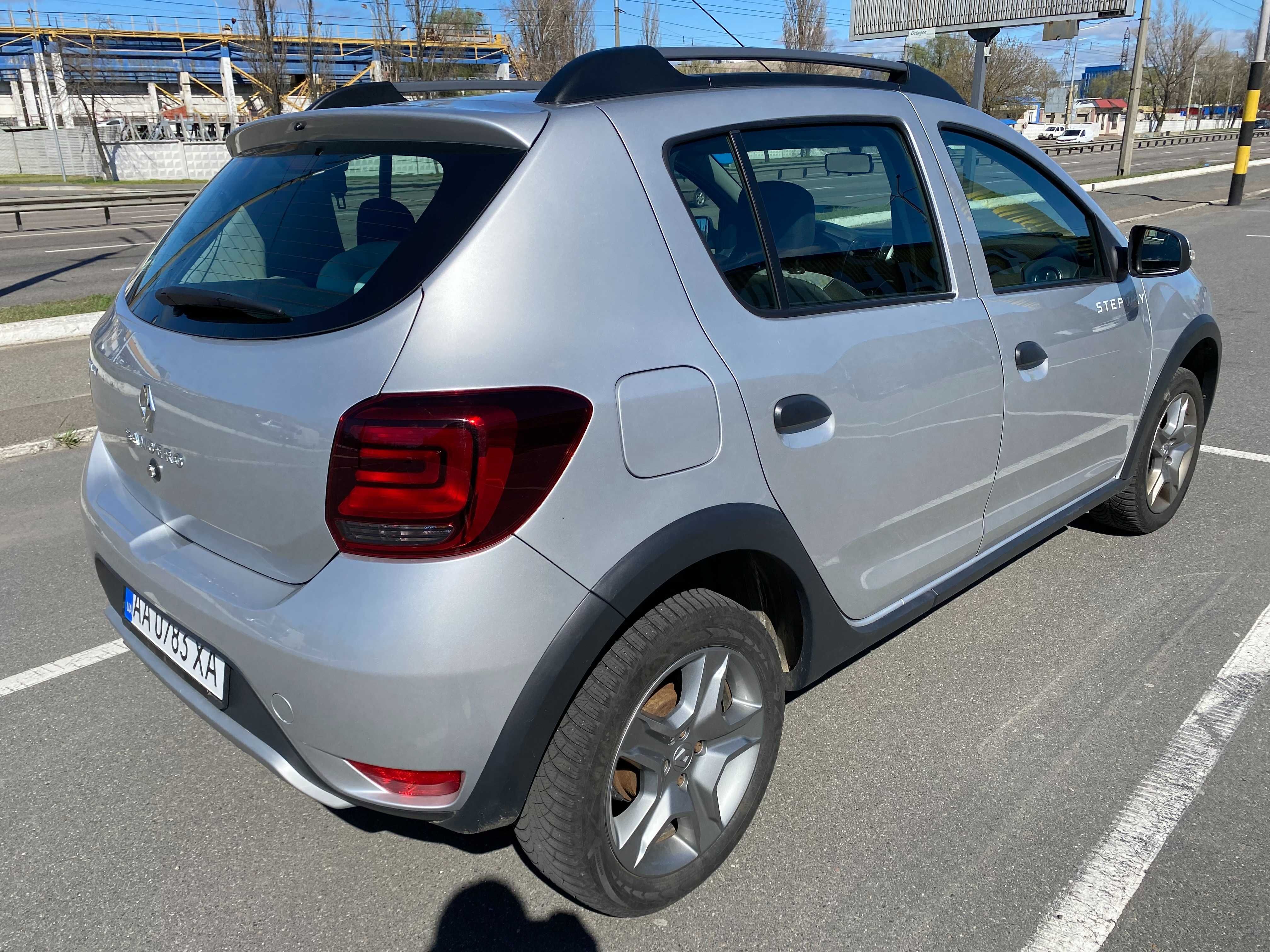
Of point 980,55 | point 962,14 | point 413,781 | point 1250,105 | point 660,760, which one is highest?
point 962,14

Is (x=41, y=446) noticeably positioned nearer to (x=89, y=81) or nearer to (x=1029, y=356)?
(x=1029, y=356)

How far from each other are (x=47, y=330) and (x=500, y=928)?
7381mm

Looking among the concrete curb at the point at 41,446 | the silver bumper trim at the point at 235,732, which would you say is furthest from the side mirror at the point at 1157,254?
the concrete curb at the point at 41,446

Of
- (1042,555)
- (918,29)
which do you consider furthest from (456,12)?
(1042,555)

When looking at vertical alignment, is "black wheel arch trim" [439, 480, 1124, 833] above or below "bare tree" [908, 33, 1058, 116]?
below

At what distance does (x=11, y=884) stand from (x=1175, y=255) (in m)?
4.06

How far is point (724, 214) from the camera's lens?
2279 millimetres

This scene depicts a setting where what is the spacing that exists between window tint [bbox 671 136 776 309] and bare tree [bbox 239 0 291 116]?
31.6m

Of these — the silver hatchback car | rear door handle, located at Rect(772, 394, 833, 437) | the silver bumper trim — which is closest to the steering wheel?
the silver hatchback car

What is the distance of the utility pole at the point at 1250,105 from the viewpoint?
18.5 metres

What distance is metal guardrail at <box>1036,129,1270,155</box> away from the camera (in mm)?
54688

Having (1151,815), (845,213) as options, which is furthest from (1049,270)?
(1151,815)

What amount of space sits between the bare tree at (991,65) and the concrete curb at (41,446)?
58.4 metres

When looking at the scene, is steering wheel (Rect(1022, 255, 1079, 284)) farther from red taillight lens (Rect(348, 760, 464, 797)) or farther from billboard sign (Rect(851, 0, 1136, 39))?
billboard sign (Rect(851, 0, 1136, 39))
